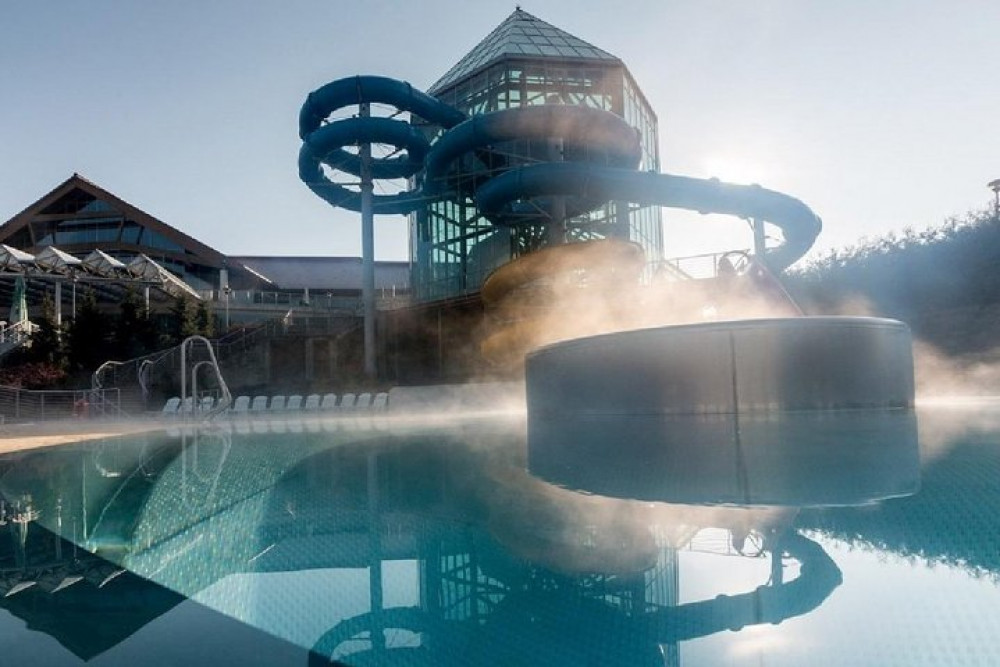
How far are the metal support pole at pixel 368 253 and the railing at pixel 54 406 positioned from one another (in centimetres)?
894

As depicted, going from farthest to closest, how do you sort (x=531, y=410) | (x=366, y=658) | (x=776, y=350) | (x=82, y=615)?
(x=531, y=410)
(x=776, y=350)
(x=82, y=615)
(x=366, y=658)

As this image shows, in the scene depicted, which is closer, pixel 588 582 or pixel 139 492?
pixel 588 582

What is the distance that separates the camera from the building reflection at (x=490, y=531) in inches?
92.1

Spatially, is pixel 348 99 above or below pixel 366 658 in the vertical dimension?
above

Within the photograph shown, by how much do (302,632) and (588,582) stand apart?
4.04 ft

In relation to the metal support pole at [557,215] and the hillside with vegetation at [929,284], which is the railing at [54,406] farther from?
the hillside with vegetation at [929,284]

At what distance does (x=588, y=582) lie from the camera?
9.00 feet

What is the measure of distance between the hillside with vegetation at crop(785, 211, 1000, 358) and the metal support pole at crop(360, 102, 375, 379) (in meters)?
17.0

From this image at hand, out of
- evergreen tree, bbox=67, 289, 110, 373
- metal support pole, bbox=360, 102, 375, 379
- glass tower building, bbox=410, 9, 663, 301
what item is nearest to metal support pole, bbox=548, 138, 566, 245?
glass tower building, bbox=410, 9, 663, 301

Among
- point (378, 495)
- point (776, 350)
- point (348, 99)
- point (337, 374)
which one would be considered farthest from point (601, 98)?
point (378, 495)

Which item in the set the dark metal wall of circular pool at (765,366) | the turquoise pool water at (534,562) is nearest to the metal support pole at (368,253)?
the dark metal wall of circular pool at (765,366)

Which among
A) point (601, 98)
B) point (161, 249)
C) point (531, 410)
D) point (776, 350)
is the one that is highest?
point (601, 98)

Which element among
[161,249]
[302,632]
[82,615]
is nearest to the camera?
[302,632]

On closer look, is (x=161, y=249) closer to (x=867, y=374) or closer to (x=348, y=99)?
(x=348, y=99)
